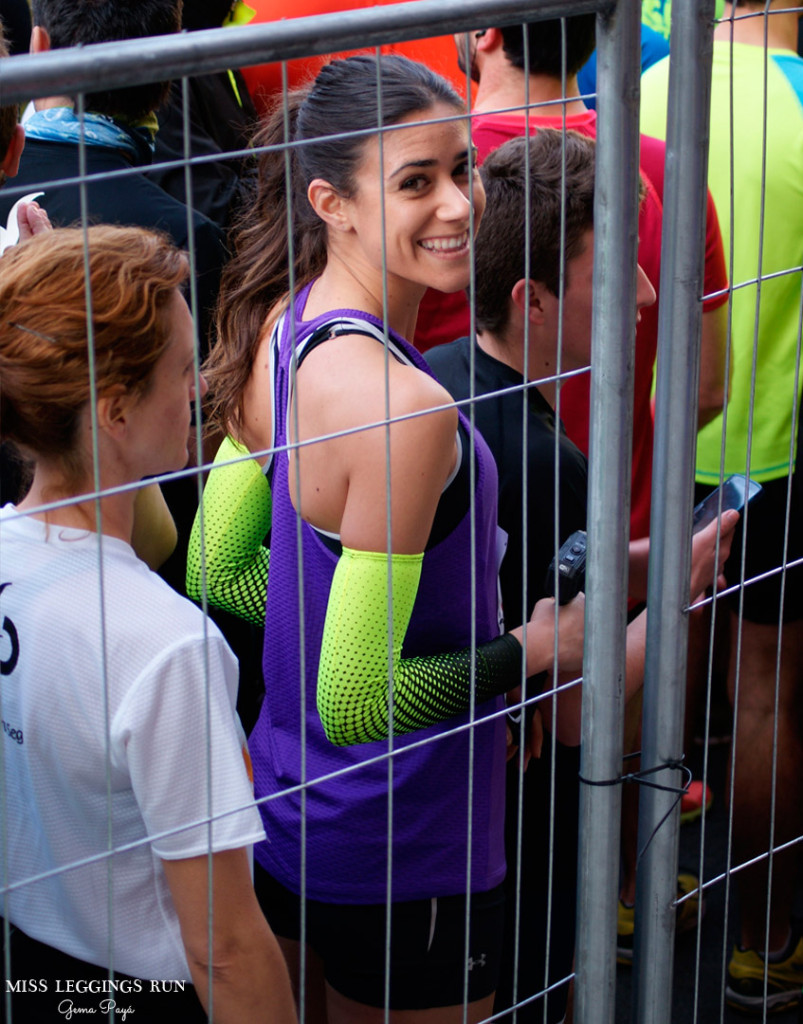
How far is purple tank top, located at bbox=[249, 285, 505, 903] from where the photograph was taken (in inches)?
55.2

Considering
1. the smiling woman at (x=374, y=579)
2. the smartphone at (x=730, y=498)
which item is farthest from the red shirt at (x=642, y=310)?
the smiling woman at (x=374, y=579)

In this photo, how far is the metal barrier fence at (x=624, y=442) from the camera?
3.87 ft

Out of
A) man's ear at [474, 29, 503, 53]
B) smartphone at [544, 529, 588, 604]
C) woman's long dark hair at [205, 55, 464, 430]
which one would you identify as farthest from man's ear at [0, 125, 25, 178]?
man's ear at [474, 29, 503, 53]

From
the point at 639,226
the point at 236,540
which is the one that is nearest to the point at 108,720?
the point at 236,540

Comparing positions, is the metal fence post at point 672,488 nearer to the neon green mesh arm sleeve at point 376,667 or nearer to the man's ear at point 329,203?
the neon green mesh arm sleeve at point 376,667

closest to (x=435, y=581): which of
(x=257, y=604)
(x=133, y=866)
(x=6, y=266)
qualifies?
(x=257, y=604)

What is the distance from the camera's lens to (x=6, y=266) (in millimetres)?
1157

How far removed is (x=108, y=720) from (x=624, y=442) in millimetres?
589

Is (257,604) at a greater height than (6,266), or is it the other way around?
(6,266)

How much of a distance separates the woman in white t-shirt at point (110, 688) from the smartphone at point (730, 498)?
27.5 inches

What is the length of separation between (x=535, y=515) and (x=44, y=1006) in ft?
2.64

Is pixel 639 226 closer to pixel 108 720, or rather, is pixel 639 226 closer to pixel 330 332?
pixel 330 332

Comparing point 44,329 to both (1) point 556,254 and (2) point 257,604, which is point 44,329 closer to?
(2) point 257,604

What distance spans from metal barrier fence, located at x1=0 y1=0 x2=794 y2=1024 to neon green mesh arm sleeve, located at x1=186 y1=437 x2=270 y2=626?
486 millimetres
